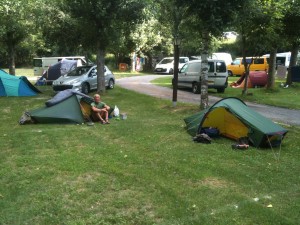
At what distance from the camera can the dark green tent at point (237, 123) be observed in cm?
846

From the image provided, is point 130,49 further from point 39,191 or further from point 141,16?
point 39,191

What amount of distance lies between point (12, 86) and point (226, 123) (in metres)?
12.4

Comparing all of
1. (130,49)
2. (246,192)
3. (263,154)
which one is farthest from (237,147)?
(130,49)

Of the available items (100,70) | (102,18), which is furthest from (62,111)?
(100,70)

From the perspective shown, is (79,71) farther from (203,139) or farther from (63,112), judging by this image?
(203,139)

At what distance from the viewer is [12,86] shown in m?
18.4

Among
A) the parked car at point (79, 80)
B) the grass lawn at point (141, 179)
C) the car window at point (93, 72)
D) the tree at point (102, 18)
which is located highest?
the tree at point (102, 18)

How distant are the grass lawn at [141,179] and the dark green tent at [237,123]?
301mm

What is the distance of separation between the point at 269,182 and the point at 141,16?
12768 mm

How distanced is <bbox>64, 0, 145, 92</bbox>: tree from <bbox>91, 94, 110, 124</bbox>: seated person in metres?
6.38

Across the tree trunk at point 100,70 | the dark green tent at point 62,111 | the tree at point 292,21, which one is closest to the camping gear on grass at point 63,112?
the dark green tent at point 62,111

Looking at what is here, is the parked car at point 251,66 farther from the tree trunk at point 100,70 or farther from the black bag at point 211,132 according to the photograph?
the black bag at point 211,132

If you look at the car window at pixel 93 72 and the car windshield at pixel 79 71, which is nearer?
the car windshield at pixel 79 71

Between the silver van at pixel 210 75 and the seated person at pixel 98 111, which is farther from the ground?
the silver van at pixel 210 75
